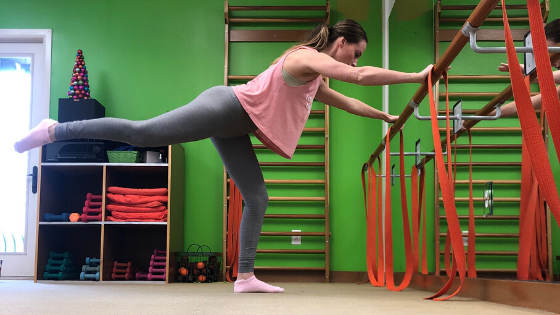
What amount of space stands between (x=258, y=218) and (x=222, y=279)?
2338 millimetres

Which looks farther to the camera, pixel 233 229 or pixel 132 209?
pixel 132 209

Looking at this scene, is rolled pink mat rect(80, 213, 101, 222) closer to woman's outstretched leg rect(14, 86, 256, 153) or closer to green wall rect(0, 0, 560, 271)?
green wall rect(0, 0, 560, 271)

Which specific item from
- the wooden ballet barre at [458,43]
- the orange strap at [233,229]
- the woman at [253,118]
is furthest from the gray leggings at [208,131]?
the orange strap at [233,229]

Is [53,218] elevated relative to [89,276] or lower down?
elevated

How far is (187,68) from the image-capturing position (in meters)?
5.19

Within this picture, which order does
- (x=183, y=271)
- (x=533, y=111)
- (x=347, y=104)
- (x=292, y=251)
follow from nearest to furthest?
(x=533, y=111), (x=347, y=104), (x=183, y=271), (x=292, y=251)

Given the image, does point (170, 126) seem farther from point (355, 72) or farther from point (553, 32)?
point (553, 32)

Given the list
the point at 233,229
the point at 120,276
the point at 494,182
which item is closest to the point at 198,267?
the point at 233,229

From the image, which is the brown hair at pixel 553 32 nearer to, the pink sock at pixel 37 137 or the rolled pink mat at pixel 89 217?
the pink sock at pixel 37 137

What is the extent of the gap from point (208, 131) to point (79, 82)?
9.24 ft

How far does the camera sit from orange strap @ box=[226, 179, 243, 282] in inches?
162

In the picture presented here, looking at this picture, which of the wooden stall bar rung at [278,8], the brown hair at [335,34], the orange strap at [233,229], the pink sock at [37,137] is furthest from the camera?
the wooden stall bar rung at [278,8]

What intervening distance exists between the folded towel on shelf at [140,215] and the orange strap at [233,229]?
52 centimetres

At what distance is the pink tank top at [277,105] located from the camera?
2281 mm
